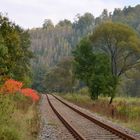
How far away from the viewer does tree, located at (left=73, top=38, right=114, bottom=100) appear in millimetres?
51906

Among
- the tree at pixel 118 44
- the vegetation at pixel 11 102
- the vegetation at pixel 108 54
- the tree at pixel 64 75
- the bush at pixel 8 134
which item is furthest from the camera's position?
the tree at pixel 64 75

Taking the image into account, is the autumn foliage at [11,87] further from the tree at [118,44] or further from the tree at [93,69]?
the tree at [118,44]

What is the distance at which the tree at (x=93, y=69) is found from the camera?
5191 centimetres

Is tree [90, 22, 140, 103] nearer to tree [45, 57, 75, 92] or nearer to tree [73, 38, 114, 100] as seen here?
tree [73, 38, 114, 100]

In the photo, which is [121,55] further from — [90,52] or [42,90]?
[42,90]

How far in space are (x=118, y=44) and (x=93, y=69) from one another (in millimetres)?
5436

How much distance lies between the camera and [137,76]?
126 meters

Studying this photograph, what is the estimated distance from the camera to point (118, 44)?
Answer: 56594mm

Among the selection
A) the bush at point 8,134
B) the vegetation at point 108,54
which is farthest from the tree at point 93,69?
the bush at point 8,134

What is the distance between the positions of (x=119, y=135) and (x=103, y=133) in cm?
148

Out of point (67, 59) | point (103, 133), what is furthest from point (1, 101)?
point (67, 59)

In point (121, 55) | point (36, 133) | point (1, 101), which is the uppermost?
point (121, 55)

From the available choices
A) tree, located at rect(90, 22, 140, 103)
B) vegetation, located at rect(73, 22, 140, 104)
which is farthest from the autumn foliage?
tree, located at rect(90, 22, 140, 103)

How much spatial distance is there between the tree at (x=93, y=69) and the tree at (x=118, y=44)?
1.84 m
